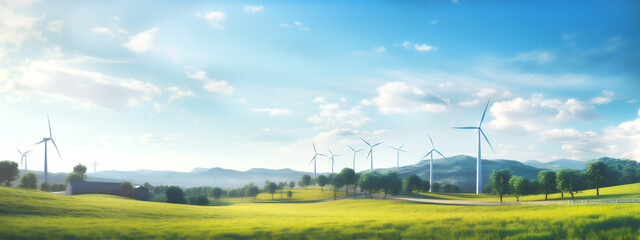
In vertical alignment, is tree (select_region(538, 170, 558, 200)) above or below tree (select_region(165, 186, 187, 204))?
above

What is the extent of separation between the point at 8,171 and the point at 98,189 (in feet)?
140

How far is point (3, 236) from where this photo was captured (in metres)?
25.5

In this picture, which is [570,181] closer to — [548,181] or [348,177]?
[548,181]

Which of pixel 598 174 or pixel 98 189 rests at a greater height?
pixel 598 174

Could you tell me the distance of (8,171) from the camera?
472 ft

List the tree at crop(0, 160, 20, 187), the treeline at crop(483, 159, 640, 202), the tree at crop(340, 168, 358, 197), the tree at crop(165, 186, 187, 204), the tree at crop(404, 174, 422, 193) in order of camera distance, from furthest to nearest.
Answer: the tree at crop(404, 174, 422, 193) → the tree at crop(340, 168, 358, 197) → the tree at crop(0, 160, 20, 187) → the tree at crop(165, 186, 187, 204) → the treeline at crop(483, 159, 640, 202)

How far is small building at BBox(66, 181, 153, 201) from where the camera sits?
430 feet

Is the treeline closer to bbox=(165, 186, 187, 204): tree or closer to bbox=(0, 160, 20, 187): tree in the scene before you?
bbox=(165, 186, 187, 204): tree

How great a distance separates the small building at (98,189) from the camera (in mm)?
131000

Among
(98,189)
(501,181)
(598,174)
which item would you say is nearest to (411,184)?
(501,181)

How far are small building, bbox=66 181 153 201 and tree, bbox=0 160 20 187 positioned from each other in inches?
1242

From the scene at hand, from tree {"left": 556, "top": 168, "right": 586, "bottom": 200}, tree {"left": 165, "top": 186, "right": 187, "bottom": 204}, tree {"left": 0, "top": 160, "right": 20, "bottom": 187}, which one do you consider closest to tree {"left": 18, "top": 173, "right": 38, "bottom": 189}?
tree {"left": 0, "top": 160, "right": 20, "bottom": 187}

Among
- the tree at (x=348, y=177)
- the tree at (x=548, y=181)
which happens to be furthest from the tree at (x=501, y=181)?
the tree at (x=348, y=177)

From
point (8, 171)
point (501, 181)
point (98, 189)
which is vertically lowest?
point (98, 189)
